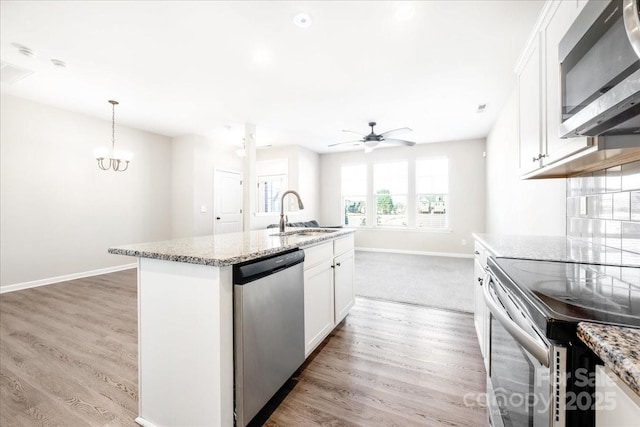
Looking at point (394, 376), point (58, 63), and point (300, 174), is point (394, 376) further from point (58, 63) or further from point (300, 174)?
point (300, 174)

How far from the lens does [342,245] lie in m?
2.53

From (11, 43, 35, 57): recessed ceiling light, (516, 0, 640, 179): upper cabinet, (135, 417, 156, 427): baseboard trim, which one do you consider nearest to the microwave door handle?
(516, 0, 640, 179): upper cabinet

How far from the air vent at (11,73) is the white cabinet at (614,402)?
5088mm

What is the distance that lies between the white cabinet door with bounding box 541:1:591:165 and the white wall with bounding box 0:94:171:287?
6.09 metres

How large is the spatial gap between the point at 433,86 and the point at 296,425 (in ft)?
12.5

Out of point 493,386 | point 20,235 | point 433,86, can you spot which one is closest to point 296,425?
point 493,386

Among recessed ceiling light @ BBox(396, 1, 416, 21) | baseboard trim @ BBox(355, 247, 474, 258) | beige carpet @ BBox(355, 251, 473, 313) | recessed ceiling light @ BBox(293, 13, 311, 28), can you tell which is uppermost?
recessed ceiling light @ BBox(396, 1, 416, 21)

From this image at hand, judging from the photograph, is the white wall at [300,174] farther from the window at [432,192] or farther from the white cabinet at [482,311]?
the white cabinet at [482,311]

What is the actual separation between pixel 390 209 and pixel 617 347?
651 cm

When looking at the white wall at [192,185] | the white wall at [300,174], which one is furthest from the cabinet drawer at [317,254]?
the white wall at [192,185]

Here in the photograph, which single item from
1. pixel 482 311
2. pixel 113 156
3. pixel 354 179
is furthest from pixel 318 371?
pixel 354 179

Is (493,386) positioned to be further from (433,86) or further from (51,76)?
(51,76)

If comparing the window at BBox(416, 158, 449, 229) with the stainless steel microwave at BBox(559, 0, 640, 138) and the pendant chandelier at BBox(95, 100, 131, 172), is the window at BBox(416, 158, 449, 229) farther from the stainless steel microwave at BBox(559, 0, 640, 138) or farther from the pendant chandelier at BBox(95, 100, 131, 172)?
the pendant chandelier at BBox(95, 100, 131, 172)

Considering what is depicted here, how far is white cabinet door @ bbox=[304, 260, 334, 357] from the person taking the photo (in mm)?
1907
